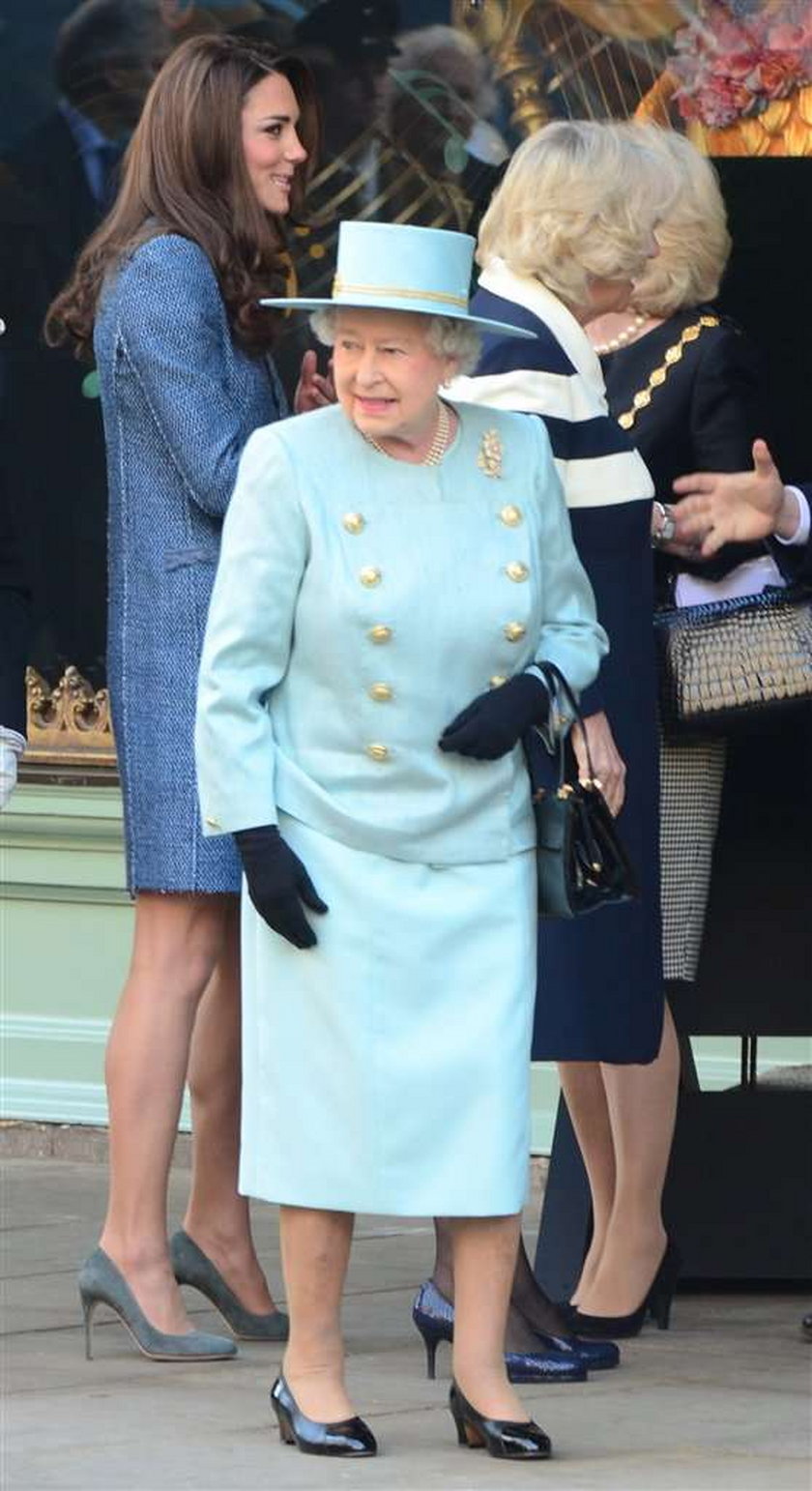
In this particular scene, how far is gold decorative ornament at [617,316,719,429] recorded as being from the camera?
571 cm

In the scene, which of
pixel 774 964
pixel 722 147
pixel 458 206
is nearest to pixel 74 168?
pixel 458 206

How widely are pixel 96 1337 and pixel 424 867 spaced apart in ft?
4.56

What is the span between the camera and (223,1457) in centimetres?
478

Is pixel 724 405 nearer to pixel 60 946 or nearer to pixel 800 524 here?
→ pixel 800 524

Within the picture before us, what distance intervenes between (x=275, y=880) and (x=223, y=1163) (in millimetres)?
1241

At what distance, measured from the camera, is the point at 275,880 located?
460 cm

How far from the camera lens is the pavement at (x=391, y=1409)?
467 centimetres

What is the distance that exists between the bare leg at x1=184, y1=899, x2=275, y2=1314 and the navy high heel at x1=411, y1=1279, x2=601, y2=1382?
0.41m

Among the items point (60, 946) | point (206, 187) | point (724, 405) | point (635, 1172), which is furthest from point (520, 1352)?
point (60, 946)

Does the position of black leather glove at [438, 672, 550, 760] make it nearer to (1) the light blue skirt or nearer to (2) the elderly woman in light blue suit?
(2) the elderly woman in light blue suit

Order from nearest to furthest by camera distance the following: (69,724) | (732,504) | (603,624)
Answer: (603,624)
(732,504)
(69,724)

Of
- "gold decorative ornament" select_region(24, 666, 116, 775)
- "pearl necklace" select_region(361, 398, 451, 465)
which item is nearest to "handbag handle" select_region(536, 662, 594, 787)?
"pearl necklace" select_region(361, 398, 451, 465)

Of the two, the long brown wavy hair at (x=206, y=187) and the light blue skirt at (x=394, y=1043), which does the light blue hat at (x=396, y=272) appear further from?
the long brown wavy hair at (x=206, y=187)

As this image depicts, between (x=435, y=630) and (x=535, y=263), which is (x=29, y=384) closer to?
(x=535, y=263)
